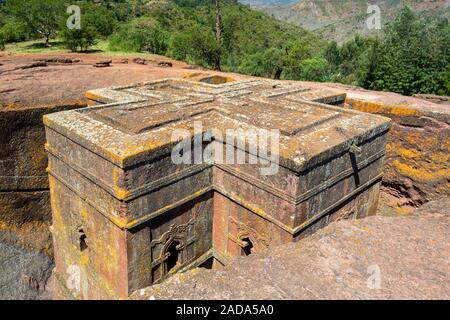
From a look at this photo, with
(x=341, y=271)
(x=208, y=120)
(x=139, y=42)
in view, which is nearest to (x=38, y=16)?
(x=139, y=42)

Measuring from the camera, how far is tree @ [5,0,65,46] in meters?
20.8

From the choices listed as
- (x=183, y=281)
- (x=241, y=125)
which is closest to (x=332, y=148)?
(x=241, y=125)

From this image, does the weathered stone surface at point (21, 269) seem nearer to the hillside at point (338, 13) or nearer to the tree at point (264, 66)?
the tree at point (264, 66)

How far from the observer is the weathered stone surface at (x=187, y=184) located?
4.57m

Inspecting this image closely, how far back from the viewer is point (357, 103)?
27.0 feet

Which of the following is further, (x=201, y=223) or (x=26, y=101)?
→ (x=26, y=101)

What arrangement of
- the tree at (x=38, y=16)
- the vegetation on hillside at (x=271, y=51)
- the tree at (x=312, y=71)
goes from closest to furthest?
the vegetation on hillside at (x=271, y=51) → the tree at (x=38, y=16) → the tree at (x=312, y=71)

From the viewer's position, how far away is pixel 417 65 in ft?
58.5

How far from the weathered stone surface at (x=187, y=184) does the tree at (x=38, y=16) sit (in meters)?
17.8

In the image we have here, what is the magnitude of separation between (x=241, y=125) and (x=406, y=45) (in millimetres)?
17441

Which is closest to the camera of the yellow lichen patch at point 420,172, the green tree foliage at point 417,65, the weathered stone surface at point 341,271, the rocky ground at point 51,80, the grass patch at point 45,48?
the weathered stone surface at point 341,271

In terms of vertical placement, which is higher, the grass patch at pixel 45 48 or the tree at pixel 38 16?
the tree at pixel 38 16

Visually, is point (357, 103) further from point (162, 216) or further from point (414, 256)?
point (414, 256)

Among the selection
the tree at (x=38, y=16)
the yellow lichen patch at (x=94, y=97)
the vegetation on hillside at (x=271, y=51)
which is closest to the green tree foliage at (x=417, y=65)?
the vegetation on hillside at (x=271, y=51)
